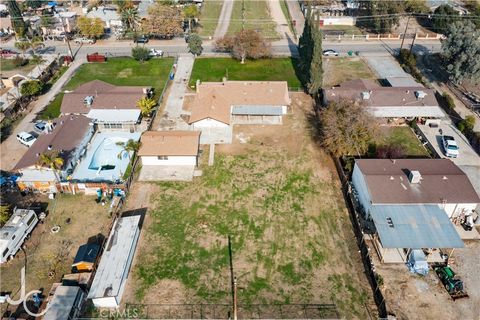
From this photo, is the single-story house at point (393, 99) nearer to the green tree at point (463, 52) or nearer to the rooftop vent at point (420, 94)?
the rooftop vent at point (420, 94)

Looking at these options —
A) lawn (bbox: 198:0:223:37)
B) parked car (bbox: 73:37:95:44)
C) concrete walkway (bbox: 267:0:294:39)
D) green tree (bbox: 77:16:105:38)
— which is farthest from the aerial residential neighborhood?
lawn (bbox: 198:0:223:37)

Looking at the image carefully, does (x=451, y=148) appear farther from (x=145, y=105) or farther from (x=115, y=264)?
(x=115, y=264)

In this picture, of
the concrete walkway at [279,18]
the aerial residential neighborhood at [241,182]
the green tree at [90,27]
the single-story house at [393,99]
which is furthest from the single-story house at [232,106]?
the green tree at [90,27]

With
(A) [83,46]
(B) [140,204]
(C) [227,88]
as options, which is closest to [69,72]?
(A) [83,46]

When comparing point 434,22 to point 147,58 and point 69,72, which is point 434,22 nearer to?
point 147,58

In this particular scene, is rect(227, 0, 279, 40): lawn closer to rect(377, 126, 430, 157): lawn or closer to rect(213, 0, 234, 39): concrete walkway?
rect(213, 0, 234, 39): concrete walkway
